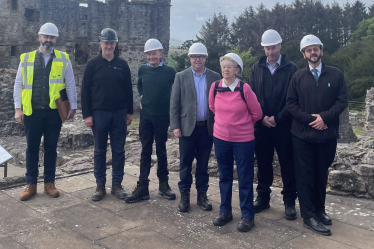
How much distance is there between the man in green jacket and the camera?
5230 mm

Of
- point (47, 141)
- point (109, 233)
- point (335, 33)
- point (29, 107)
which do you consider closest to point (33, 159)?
point (47, 141)

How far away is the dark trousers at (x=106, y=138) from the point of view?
5262mm

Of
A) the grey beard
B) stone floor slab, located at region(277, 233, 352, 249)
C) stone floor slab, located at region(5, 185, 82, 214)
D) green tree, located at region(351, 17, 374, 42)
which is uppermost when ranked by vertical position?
green tree, located at region(351, 17, 374, 42)

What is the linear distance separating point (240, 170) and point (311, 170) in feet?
2.44

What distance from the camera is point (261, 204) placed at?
189 inches

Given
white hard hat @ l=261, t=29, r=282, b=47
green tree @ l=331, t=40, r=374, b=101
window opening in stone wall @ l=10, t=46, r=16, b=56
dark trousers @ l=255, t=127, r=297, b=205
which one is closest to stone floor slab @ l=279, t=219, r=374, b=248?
dark trousers @ l=255, t=127, r=297, b=205

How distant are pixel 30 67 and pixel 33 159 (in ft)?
3.84

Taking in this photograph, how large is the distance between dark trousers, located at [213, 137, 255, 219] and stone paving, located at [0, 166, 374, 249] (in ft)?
0.73

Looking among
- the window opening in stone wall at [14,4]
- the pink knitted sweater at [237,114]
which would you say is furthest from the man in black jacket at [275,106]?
the window opening in stone wall at [14,4]

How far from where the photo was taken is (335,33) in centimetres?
4822

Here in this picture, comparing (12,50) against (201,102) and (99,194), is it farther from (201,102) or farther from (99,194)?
(201,102)

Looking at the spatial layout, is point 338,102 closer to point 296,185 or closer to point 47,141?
point 296,185

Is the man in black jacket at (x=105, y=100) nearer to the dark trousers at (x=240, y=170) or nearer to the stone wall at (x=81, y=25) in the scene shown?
the dark trousers at (x=240, y=170)

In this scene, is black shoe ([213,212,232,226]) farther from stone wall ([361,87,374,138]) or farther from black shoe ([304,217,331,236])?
stone wall ([361,87,374,138])
